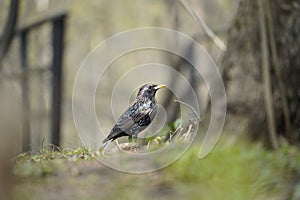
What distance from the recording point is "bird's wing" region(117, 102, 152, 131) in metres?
2.67

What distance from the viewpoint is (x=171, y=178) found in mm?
3303

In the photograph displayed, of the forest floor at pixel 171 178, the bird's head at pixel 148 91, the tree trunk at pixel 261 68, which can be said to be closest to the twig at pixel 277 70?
the tree trunk at pixel 261 68

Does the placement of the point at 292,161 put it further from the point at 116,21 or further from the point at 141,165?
the point at 116,21

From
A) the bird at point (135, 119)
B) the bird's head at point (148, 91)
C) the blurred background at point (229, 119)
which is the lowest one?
the blurred background at point (229, 119)

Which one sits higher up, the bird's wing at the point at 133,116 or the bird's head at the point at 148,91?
the bird's head at the point at 148,91

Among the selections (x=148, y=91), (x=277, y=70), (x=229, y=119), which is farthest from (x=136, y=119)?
(x=277, y=70)

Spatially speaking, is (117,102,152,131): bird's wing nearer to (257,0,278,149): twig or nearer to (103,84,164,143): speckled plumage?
(103,84,164,143): speckled plumage

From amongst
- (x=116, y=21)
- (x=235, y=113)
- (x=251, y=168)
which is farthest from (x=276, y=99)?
(x=116, y=21)

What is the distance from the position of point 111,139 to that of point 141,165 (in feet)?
1.33

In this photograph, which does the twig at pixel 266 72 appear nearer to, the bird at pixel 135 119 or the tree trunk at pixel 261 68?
the tree trunk at pixel 261 68

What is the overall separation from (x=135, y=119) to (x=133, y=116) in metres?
0.03

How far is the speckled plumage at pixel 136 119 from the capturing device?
8.71 feet

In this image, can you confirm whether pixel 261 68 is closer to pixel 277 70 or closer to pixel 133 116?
pixel 277 70

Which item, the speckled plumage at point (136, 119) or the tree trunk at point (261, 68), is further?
the tree trunk at point (261, 68)
